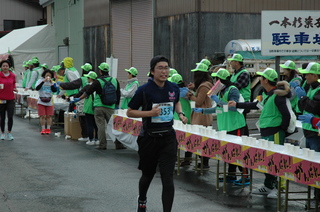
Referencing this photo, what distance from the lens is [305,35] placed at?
1340 cm

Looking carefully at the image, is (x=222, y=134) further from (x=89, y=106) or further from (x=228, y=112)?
Result: (x=89, y=106)

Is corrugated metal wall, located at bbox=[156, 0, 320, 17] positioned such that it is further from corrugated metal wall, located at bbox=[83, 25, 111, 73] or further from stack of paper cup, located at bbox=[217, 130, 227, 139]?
stack of paper cup, located at bbox=[217, 130, 227, 139]

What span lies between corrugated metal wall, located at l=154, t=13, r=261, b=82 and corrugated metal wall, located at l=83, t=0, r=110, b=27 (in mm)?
7736

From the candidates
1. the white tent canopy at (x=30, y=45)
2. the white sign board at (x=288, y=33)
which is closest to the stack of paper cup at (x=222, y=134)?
the white sign board at (x=288, y=33)

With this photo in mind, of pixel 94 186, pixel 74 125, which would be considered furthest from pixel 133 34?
pixel 94 186

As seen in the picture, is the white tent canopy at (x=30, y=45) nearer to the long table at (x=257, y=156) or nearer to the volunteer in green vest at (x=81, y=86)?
the volunteer in green vest at (x=81, y=86)

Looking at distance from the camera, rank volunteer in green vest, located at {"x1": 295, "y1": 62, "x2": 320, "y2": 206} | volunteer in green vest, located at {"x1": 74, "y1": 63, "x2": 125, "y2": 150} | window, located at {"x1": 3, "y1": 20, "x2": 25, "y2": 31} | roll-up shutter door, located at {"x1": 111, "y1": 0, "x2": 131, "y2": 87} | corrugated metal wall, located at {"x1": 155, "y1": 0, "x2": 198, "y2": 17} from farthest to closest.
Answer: window, located at {"x1": 3, "y1": 20, "x2": 25, "y2": 31}, roll-up shutter door, located at {"x1": 111, "y1": 0, "x2": 131, "y2": 87}, corrugated metal wall, located at {"x1": 155, "y1": 0, "x2": 198, "y2": 17}, volunteer in green vest, located at {"x1": 74, "y1": 63, "x2": 125, "y2": 150}, volunteer in green vest, located at {"x1": 295, "y1": 62, "x2": 320, "y2": 206}

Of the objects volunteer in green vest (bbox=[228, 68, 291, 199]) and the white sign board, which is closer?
volunteer in green vest (bbox=[228, 68, 291, 199])

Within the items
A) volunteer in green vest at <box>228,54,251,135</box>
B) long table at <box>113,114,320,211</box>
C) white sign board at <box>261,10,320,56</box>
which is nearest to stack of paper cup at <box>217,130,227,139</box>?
long table at <box>113,114,320,211</box>

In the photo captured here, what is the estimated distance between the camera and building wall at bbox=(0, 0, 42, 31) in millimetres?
49688

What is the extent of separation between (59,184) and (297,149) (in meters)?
3.98

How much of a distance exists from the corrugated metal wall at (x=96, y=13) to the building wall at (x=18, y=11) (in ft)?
54.2

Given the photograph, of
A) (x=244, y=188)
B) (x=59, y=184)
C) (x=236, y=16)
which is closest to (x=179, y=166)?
(x=244, y=188)

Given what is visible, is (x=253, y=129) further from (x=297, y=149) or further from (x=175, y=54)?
(x=297, y=149)
